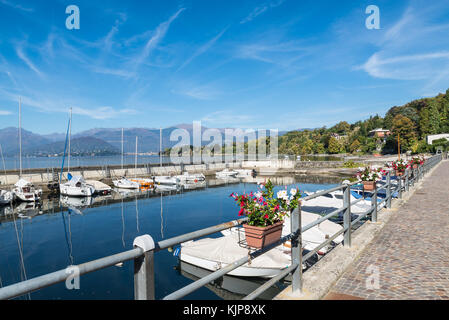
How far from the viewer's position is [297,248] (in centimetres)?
348

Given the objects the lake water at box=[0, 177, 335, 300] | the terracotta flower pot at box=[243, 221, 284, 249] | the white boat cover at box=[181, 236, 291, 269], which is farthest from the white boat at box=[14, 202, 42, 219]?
the terracotta flower pot at box=[243, 221, 284, 249]

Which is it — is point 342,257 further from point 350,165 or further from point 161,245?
point 350,165

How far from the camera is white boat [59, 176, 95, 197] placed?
128ft

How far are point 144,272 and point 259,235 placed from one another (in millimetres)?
1643

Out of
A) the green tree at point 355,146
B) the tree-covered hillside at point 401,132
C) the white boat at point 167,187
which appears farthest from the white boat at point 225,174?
the green tree at point 355,146

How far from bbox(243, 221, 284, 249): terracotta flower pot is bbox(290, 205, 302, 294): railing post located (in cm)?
26

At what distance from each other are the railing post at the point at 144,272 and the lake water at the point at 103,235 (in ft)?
35.4

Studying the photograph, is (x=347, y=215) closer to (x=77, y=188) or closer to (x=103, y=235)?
(x=103, y=235)

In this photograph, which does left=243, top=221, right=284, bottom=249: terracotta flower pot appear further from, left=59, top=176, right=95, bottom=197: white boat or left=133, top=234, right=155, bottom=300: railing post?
left=59, top=176, right=95, bottom=197: white boat

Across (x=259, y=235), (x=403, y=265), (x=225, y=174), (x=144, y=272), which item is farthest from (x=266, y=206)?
(x=225, y=174)

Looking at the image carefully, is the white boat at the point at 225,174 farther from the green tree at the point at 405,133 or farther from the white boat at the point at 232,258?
the white boat at the point at 232,258
